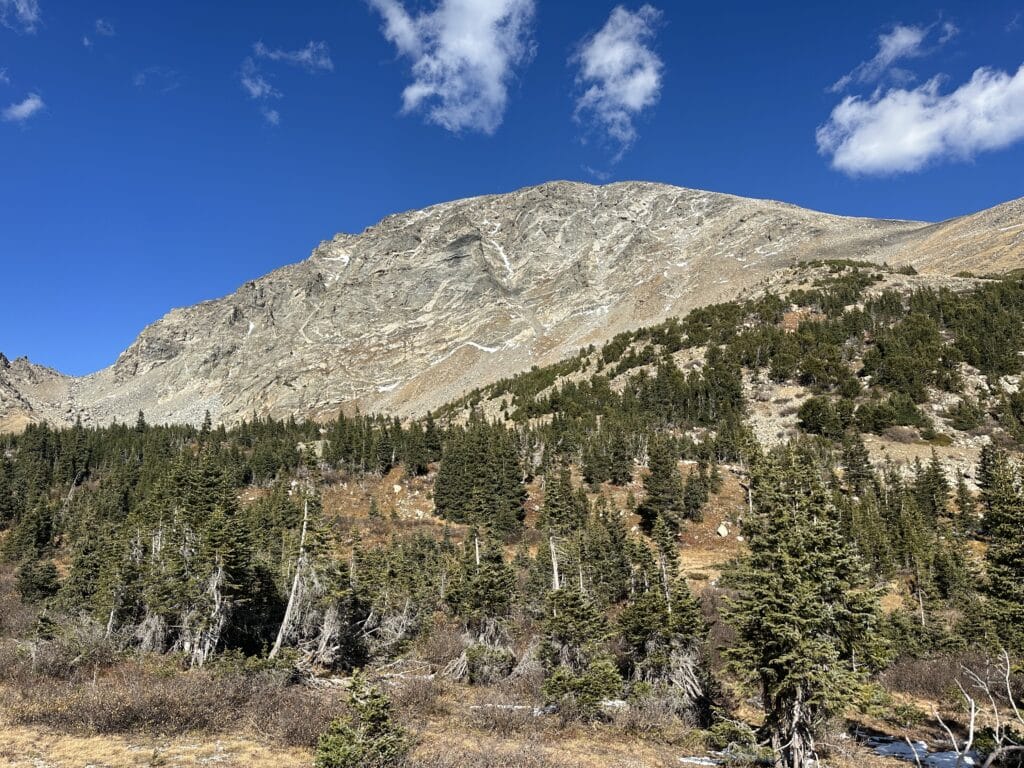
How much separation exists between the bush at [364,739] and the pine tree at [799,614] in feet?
29.2

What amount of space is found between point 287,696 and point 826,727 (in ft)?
57.2

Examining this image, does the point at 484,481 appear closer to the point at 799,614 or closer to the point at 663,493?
the point at 663,493

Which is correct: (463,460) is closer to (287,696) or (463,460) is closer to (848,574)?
(287,696)

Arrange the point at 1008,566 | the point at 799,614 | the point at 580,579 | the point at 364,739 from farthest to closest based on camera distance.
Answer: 1. the point at 580,579
2. the point at 1008,566
3. the point at 799,614
4. the point at 364,739

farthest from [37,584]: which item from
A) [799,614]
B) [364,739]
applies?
[799,614]

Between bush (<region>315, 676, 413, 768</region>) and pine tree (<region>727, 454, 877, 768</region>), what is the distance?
8.89m

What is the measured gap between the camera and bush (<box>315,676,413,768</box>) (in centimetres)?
1158

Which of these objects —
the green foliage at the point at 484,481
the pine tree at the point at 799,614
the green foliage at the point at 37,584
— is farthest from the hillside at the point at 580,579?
the green foliage at the point at 484,481

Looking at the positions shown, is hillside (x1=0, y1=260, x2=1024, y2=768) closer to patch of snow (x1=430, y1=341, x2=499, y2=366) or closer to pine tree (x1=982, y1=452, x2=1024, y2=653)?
pine tree (x1=982, y1=452, x2=1024, y2=653)

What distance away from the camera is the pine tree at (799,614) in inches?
568

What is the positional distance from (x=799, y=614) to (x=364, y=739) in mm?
11066

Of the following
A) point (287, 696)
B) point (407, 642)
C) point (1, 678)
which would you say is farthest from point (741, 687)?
point (1, 678)

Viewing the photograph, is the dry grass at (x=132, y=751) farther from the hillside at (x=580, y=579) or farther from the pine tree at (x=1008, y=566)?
the pine tree at (x=1008, y=566)

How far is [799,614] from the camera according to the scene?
14.9m
